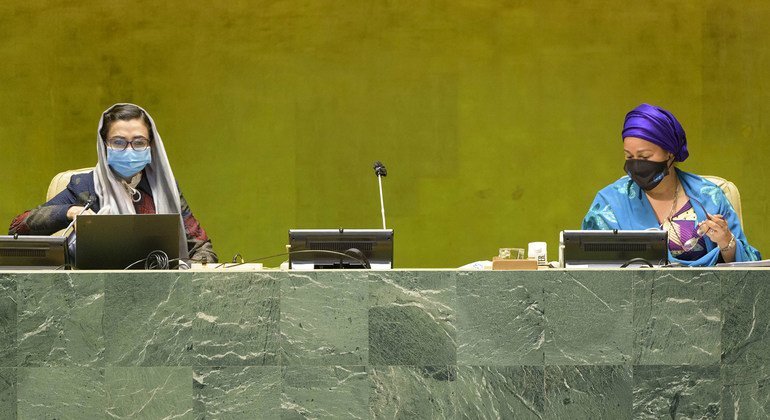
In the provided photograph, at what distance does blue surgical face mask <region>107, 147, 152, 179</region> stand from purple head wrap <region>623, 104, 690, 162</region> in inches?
83.6

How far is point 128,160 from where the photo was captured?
13.9ft

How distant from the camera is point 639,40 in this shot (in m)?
5.54

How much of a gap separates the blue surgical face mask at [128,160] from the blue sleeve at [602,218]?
6.37ft

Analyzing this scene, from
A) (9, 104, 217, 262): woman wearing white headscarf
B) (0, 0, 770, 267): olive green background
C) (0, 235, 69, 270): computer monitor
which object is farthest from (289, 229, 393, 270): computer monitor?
(0, 0, 770, 267): olive green background

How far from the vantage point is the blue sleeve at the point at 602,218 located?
13.7ft

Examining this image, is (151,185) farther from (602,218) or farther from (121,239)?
(602,218)

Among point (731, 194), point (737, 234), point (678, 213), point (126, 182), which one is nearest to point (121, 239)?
point (126, 182)

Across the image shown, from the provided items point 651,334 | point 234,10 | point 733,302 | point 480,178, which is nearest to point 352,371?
point 651,334

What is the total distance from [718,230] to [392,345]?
5.58 ft

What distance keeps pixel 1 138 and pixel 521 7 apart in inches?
123

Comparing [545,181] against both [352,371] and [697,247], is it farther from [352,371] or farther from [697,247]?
[352,371]

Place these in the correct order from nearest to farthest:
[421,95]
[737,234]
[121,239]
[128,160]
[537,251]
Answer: [121,239] < [537,251] < [737,234] < [128,160] < [421,95]

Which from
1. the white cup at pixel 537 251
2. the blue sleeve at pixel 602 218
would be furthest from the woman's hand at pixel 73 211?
the blue sleeve at pixel 602 218

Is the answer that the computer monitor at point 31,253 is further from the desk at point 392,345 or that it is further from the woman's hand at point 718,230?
the woman's hand at point 718,230
